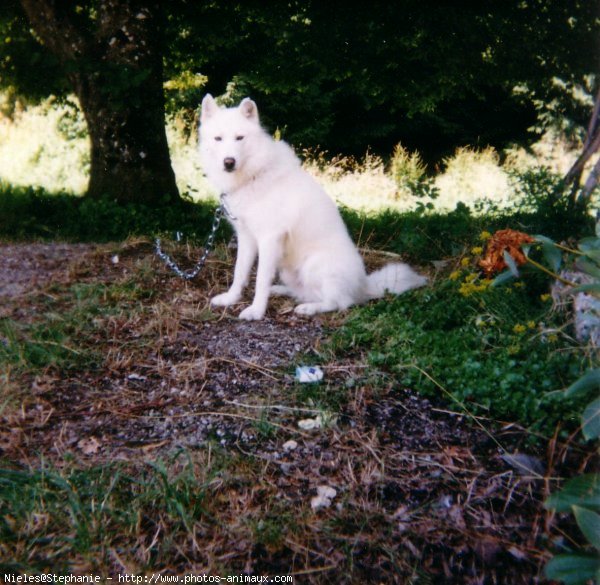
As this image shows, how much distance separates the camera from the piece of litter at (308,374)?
263 centimetres

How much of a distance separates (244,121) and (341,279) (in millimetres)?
1255

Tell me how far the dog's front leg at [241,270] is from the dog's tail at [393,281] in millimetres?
890

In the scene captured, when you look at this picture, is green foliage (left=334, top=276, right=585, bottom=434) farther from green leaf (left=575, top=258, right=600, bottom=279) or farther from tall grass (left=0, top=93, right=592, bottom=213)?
tall grass (left=0, top=93, right=592, bottom=213)

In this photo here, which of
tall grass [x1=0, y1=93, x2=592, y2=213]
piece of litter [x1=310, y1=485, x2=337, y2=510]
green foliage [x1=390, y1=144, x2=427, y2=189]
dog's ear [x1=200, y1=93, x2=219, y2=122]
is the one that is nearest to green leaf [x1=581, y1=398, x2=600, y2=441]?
piece of litter [x1=310, y1=485, x2=337, y2=510]

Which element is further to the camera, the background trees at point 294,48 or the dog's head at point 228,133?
the background trees at point 294,48

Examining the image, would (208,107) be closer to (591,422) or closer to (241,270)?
(241,270)

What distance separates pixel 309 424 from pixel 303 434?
8 cm

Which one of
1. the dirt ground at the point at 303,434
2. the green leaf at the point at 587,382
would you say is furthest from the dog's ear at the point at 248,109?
the green leaf at the point at 587,382

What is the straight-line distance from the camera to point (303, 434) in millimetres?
2223

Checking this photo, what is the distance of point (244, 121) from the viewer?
3.55 meters

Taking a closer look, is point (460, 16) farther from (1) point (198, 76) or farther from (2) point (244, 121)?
(1) point (198, 76)

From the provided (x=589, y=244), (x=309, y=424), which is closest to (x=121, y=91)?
(x=309, y=424)

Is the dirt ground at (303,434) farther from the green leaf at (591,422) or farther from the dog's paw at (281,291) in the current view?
the green leaf at (591,422)

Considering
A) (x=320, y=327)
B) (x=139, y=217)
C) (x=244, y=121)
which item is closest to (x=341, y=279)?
(x=320, y=327)
